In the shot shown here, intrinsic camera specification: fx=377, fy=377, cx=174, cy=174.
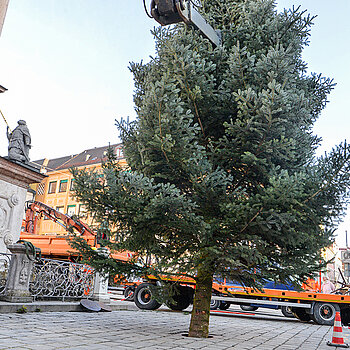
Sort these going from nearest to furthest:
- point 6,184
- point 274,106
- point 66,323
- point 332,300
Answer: point 274,106 → point 66,323 → point 6,184 → point 332,300

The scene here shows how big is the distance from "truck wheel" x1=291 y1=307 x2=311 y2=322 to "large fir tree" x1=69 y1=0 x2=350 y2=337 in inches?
301

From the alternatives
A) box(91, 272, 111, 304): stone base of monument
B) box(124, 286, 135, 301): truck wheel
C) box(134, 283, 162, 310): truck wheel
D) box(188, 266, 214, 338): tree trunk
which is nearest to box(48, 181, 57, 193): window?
box(124, 286, 135, 301): truck wheel

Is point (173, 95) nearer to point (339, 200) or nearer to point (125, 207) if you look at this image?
point (125, 207)

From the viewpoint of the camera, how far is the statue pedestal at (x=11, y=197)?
1103cm

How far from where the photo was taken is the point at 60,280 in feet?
35.8

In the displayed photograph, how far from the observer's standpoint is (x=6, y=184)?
1131cm

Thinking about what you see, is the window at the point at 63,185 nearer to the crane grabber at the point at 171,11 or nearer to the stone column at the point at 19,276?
the stone column at the point at 19,276

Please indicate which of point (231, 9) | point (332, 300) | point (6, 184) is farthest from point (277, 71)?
point (332, 300)

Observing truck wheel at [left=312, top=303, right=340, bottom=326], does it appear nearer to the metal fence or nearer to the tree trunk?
the tree trunk

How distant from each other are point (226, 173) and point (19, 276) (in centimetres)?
581

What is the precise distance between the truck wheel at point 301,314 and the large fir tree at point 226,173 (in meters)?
7.65

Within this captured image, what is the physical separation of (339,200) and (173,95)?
364 cm

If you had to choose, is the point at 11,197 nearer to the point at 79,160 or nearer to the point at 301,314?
the point at 301,314

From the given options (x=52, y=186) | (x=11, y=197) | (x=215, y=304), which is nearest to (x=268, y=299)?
(x=215, y=304)
